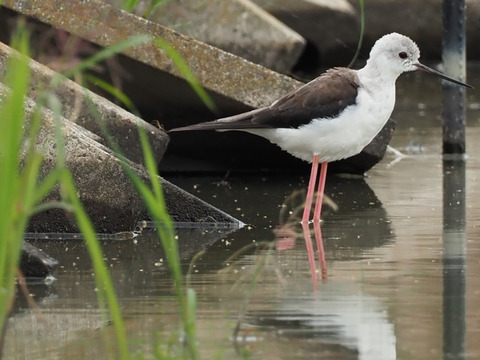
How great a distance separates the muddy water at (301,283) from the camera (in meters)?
5.13

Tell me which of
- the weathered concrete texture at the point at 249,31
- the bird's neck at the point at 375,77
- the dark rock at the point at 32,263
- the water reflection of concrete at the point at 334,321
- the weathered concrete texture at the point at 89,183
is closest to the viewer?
the water reflection of concrete at the point at 334,321

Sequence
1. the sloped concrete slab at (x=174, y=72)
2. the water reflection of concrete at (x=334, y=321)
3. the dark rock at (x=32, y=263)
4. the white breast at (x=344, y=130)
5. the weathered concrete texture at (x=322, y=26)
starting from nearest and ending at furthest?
the water reflection of concrete at (x=334, y=321) → the dark rock at (x=32, y=263) → the white breast at (x=344, y=130) → the sloped concrete slab at (x=174, y=72) → the weathered concrete texture at (x=322, y=26)

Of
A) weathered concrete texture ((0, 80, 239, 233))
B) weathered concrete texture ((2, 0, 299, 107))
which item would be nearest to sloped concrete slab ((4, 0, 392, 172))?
weathered concrete texture ((2, 0, 299, 107))

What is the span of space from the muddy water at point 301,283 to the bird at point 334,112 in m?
0.48

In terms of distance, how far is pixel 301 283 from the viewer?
632 centimetres

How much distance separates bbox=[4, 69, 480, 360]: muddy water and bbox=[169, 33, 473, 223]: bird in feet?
1.58

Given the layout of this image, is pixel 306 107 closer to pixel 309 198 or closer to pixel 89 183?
pixel 309 198

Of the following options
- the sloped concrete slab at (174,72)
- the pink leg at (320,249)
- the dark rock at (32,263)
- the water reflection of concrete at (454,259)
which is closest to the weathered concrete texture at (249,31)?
the water reflection of concrete at (454,259)

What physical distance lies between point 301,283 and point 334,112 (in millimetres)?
2347

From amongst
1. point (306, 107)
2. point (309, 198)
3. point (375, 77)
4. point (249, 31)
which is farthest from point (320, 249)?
point (249, 31)

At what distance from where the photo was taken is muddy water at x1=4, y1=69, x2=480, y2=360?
5.13m

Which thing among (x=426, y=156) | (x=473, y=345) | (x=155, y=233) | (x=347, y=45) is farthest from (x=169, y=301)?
(x=347, y=45)

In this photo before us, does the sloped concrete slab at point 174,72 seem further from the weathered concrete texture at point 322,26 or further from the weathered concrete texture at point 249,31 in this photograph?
the weathered concrete texture at point 322,26

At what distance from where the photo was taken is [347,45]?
56.2 feet
